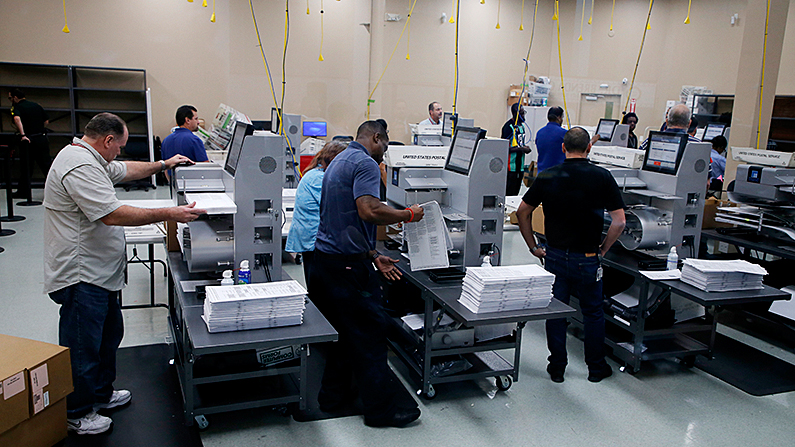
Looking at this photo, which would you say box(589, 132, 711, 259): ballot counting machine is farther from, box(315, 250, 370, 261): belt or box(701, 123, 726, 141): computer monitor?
box(701, 123, 726, 141): computer monitor

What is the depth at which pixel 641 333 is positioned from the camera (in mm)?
3605

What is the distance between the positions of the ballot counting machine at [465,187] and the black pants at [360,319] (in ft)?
2.08

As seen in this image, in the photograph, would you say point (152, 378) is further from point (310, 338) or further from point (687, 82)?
point (687, 82)

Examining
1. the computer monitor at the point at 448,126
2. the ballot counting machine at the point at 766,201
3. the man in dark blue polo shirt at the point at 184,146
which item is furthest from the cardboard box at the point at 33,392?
the computer monitor at the point at 448,126

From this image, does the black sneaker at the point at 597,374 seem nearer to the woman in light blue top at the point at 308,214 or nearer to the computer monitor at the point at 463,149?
the computer monitor at the point at 463,149

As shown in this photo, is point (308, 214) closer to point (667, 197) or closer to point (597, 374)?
point (597, 374)

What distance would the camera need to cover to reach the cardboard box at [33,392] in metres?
2.30

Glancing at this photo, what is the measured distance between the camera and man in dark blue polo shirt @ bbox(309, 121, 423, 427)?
2830 millimetres

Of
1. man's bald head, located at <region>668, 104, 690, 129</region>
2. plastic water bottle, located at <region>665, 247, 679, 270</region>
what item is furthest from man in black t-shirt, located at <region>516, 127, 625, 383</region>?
man's bald head, located at <region>668, 104, 690, 129</region>

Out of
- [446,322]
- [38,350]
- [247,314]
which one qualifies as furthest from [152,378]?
[446,322]

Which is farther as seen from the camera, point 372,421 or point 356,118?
point 356,118

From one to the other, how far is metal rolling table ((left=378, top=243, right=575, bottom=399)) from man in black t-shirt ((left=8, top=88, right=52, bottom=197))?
693cm

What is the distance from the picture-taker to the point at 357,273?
2.86 meters

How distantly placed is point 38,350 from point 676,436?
120 inches
